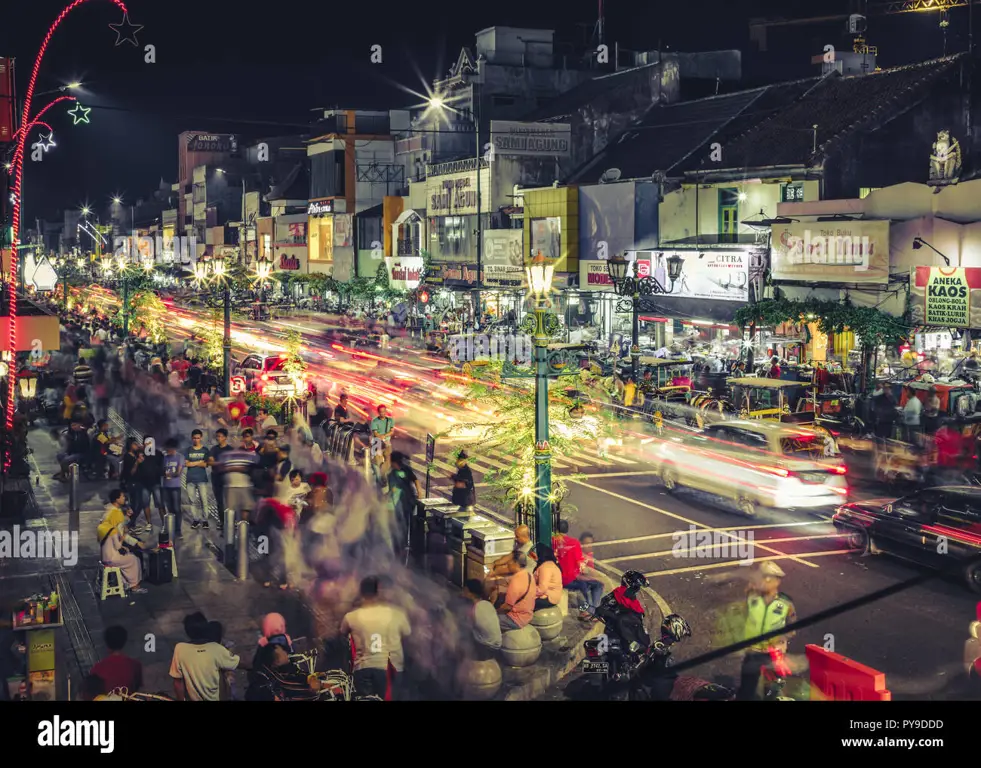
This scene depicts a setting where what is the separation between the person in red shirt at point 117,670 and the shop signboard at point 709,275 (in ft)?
105

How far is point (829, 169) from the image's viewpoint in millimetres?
40938

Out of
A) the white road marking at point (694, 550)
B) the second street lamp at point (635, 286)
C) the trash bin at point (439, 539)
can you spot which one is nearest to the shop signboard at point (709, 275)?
the second street lamp at point (635, 286)

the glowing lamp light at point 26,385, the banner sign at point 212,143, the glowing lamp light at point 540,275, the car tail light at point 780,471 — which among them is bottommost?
the car tail light at point 780,471

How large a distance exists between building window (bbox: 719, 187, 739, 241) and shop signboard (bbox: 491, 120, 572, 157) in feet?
54.2

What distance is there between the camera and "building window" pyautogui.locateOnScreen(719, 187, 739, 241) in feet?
149

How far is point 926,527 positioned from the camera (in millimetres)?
17188

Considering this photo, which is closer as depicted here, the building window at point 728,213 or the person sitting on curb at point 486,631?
the person sitting on curb at point 486,631

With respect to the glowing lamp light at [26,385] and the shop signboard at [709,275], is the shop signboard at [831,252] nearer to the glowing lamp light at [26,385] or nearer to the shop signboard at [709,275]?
the shop signboard at [709,275]

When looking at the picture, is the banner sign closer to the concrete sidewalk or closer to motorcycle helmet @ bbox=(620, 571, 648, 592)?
the concrete sidewalk

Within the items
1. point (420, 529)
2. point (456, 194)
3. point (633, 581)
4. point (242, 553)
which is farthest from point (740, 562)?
point (456, 194)

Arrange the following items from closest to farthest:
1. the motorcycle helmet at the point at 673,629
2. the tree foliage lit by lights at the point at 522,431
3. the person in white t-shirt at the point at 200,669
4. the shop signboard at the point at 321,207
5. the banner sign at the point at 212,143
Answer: the person in white t-shirt at the point at 200,669, the motorcycle helmet at the point at 673,629, the tree foliage lit by lights at the point at 522,431, the shop signboard at the point at 321,207, the banner sign at the point at 212,143

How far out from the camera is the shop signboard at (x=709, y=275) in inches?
1645

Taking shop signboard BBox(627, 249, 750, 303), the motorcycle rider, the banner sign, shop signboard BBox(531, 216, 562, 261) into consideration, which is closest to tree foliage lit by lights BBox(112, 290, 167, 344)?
shop signboard BBox(531, 216, 562, 261)
